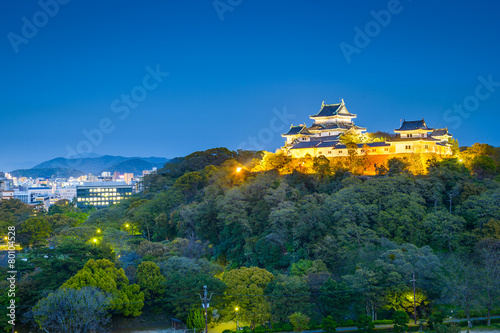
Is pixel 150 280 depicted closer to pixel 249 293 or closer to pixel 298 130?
pixel 249 293

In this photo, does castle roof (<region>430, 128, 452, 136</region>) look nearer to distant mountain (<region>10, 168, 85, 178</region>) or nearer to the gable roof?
the gable roof

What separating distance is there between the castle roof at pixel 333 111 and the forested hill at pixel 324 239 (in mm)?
6378

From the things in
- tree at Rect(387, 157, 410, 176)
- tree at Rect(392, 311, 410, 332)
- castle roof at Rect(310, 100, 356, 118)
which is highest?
castle roof at Rect(310, 100, 356, 118)

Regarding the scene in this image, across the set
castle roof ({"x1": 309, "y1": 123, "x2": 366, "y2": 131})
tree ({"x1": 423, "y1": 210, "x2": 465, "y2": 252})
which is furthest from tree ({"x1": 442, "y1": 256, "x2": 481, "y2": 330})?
castle roof ({"x1": 309, "y1": 123, "x2": 366, "y2": 131})

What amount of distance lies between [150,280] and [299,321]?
7.74m

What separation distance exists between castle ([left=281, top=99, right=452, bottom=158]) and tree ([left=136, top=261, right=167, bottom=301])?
16.0 metres

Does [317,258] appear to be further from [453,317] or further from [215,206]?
[215,206]

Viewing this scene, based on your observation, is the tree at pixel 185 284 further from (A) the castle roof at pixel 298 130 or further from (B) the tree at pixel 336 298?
(A) the castle roof at pixel 298 130

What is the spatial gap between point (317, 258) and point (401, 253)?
4678mm

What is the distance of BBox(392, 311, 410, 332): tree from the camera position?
61.1ft

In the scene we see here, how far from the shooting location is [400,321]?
18781mm

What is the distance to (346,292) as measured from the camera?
67.2 feet

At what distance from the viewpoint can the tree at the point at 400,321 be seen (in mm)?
18630

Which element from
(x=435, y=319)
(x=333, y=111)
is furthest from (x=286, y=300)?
(x=333, y=111)
